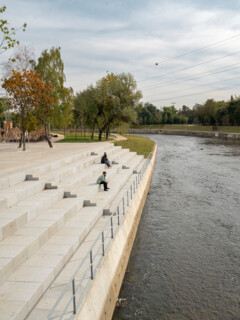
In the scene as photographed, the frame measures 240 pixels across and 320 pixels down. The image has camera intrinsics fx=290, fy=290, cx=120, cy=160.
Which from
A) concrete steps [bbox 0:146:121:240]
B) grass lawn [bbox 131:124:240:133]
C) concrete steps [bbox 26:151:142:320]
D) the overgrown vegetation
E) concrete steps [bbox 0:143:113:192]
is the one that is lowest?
concrete steps [bbox 26:151:142:320]

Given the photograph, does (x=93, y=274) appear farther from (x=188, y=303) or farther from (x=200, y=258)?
(x=200, y=258)

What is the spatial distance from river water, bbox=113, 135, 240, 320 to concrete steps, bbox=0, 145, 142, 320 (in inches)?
94.8

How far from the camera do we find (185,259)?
11.3m

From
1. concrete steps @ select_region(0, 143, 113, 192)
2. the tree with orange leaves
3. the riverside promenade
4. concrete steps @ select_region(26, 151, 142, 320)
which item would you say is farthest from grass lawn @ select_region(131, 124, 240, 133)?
concrete steps @ select_region(26, 151, 142, 320)

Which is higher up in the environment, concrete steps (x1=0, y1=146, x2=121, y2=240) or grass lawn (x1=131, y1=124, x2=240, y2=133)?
grass lawn (x1=131, y1=124, x2=240, y2=133)

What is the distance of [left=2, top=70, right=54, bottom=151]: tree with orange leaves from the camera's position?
77.4 feet

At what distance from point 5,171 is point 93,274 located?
7686 mm

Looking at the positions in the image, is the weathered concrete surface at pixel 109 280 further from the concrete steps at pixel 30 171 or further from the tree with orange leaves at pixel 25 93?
the tree with orange leaves at pixel 25 93

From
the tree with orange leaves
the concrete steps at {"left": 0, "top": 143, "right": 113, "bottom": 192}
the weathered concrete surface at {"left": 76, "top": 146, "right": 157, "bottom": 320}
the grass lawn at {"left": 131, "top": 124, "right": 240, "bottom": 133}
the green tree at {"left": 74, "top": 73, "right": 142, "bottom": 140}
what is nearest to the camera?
the weathered concrete surface at {"left": 76, "top": 146, "right": 157, "bottom": 320}

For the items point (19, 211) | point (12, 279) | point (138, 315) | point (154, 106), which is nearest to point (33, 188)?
point (19, 211)

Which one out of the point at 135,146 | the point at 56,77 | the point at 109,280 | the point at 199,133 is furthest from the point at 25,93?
the point at 199,133

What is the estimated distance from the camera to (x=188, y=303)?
8.73 m

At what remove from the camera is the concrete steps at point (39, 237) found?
6062mm

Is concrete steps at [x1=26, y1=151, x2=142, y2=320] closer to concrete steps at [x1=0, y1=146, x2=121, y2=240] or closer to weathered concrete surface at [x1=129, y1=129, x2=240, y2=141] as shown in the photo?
concrete steps at [x1=0, y1=146, x2=121, y2=240]
